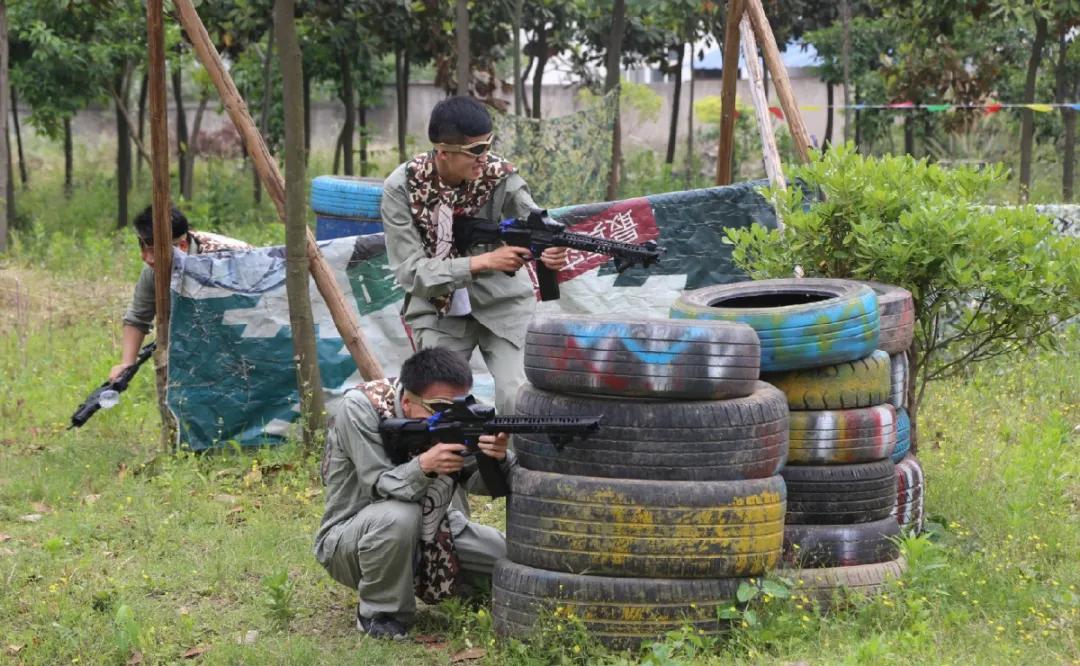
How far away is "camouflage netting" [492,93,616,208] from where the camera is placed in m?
12.6

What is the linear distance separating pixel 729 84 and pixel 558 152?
3.86 metres

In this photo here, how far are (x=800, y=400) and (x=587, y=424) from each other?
1.17 metres

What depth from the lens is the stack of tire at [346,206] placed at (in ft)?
31.7

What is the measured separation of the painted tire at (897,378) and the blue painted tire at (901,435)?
1.8 inches

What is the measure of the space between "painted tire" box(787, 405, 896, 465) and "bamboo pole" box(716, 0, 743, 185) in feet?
13.1

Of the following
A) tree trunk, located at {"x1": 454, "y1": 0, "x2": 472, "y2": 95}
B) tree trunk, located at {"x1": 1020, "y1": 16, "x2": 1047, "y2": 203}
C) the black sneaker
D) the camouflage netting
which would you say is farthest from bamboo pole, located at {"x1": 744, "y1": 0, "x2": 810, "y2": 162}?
tree trunk, located at {"x1": 1020, "y1": 16, "x2": 1047, "y2": 203}

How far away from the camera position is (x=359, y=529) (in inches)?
191

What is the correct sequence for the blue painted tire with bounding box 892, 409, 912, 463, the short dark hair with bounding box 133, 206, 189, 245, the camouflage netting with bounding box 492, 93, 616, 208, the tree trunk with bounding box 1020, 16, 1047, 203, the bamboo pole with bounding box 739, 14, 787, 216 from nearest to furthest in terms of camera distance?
the blue painted tire with bounding box 892, 409, 912, 463, the short dark hair with bounding box 133, 206, 189, 245, the bamboo pole with bounding box 739, 14, 787, 216, the camouflage netting with bounding box 492, 93, 616, 208, the tree trunk with bounding box 1020, 16, 1047, 203

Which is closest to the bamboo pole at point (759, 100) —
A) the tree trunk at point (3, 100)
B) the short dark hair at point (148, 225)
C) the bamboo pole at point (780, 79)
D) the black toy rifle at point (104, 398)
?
the bamboo pole at point (780, 79)

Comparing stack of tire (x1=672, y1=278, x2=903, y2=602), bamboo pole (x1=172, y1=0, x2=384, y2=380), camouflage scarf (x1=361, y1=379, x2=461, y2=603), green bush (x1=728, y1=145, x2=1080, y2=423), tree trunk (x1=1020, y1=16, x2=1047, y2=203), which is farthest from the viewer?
tree trunk (x1=1020, y1=16, x2=1047, y2=203)

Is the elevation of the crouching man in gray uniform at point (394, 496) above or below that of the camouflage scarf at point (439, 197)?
below

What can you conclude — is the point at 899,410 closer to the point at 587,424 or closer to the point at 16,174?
the point at 587,424

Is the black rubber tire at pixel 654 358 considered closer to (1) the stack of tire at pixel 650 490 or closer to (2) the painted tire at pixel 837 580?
(1) the stack of tire at pixel 650 490

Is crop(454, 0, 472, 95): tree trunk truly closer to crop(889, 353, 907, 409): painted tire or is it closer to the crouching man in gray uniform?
crop(889, 353, 907, 409): painted tire
